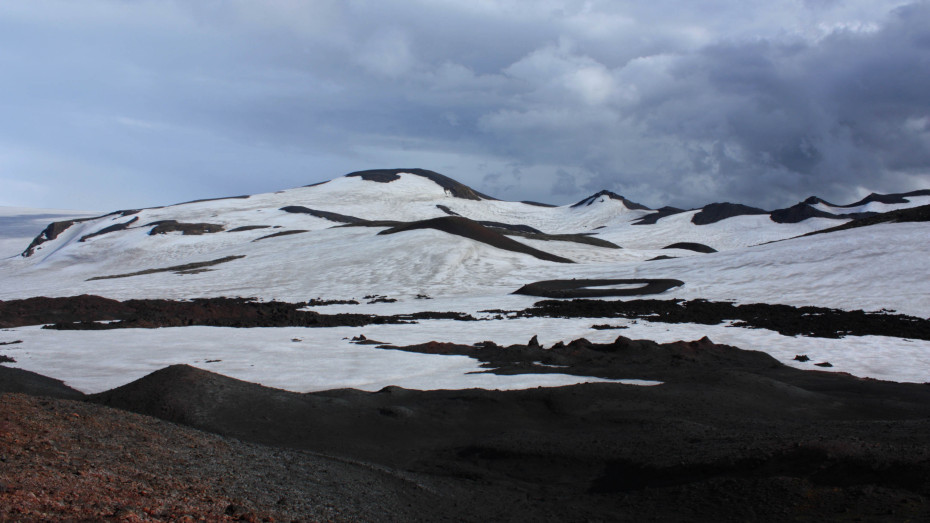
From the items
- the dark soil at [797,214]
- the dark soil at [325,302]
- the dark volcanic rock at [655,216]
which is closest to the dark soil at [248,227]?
the dark soil at [325,302]

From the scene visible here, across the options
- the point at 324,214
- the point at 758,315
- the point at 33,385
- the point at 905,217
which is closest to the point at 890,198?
the point at 905,217

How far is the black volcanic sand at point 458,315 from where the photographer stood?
25.1 meters

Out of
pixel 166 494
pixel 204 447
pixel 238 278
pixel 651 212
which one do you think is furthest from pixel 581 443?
pixel 651 212

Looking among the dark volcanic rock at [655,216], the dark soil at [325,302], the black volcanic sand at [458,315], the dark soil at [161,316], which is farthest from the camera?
the dark volcanic rock at [655,216]

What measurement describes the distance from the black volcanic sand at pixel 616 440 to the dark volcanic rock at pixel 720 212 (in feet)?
275

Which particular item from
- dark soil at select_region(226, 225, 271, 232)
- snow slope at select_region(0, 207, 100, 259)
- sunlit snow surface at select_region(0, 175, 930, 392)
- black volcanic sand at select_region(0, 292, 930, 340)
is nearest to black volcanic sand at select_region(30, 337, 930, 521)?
sunlit snow surface at select_region(0, 175, 930, 392)

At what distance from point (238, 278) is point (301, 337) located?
2395cm

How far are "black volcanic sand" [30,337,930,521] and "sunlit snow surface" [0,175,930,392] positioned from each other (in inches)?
113

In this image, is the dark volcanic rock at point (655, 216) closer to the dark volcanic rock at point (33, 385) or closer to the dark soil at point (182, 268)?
the dark soil at point (182, 268)

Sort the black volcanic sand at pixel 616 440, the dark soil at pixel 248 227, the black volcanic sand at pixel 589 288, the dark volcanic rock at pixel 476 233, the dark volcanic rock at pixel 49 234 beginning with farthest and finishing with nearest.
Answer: the dark volcanic rock at pixel 49 234 < the dark soil at pixel 248 227 < the dark volcanic rock at pixel 476 233 < the black volcanic sand at pixel 589 288 < the black volcanic sand at pixel 616 440

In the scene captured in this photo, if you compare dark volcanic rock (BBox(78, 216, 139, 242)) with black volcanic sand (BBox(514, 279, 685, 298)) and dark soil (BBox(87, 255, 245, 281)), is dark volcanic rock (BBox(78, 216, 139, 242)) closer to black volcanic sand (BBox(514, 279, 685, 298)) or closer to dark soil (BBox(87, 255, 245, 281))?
dark soil (BBox(87, 255, 245, 281))

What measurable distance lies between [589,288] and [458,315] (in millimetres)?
12007

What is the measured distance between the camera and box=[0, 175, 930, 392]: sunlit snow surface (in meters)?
17.8

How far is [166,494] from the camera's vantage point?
575cm
